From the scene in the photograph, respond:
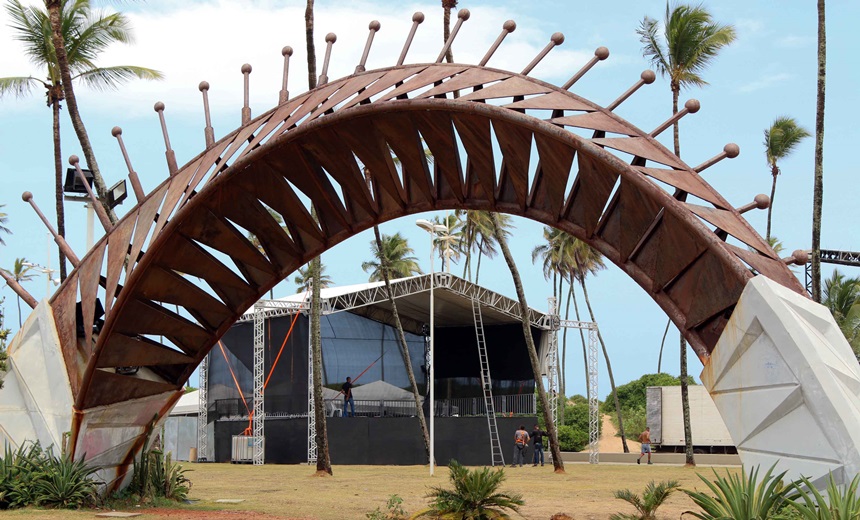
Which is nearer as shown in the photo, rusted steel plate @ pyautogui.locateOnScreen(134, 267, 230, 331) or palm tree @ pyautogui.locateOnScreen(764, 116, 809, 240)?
rusted steel plate @ pyautogui.locateOnScreen(134, 267, 230, 331)

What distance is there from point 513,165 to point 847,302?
36632 mm

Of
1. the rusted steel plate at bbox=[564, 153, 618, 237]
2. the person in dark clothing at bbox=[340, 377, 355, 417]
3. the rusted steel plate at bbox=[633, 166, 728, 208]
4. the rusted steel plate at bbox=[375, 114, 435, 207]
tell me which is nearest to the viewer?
the rusted steel plate at bbox=[633, 166, 728, 208]

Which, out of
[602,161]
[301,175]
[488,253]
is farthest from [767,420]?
[488,253]

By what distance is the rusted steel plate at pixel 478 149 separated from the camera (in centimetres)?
1239

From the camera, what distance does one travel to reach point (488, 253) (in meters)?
61.2

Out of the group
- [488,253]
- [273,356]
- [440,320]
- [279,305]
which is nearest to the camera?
[279,305]

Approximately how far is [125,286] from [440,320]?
31856 mm

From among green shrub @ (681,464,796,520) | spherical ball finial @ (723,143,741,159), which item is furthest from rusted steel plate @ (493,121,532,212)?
green shrub @ (681,464,796,520)

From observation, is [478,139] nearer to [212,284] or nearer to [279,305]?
[212,284]

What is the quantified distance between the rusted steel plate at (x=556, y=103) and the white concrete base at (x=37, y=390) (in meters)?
8.69

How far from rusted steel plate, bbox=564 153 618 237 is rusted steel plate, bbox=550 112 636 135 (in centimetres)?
35

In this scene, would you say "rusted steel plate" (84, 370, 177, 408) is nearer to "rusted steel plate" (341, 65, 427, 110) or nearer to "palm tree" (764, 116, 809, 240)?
"rusted steel plate" (341, 65, 427, 110)

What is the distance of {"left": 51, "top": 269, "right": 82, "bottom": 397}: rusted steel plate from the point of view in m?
15.3

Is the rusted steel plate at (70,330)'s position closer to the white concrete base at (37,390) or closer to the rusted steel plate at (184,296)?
the white concrete base at (37,390)
